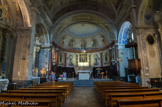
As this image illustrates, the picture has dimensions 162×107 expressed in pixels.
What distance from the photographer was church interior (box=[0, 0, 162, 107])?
4.08 metres

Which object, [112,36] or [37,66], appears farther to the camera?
[112,36]

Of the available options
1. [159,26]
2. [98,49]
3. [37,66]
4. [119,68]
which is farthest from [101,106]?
[98,49]

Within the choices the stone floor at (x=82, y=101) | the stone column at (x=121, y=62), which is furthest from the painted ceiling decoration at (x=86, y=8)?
the stone floor at (x=82, y=101)

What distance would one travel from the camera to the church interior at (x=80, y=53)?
4084 millimetres

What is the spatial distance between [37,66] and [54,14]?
8080 mm

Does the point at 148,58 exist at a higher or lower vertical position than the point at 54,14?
lower

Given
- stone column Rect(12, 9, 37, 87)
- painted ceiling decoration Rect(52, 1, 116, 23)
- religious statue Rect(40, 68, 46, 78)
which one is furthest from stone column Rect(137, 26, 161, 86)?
religious statue Rect(40, 68, 46, 78)

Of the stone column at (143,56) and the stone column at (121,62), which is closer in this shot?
the stone column at (143,56)

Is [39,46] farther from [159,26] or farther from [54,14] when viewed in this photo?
[159,26]

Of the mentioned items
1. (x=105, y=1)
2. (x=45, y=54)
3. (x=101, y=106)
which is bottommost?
(x=101, y=106)

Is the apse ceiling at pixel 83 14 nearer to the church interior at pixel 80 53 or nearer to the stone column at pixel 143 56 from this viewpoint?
the church interior at pixel 80 53

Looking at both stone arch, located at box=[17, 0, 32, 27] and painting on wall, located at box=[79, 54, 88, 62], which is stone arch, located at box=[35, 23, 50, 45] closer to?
stone arch, located at box=[17, 0, 32, 27]

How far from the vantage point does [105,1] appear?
50.9ft

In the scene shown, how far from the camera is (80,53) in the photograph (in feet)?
75.8
